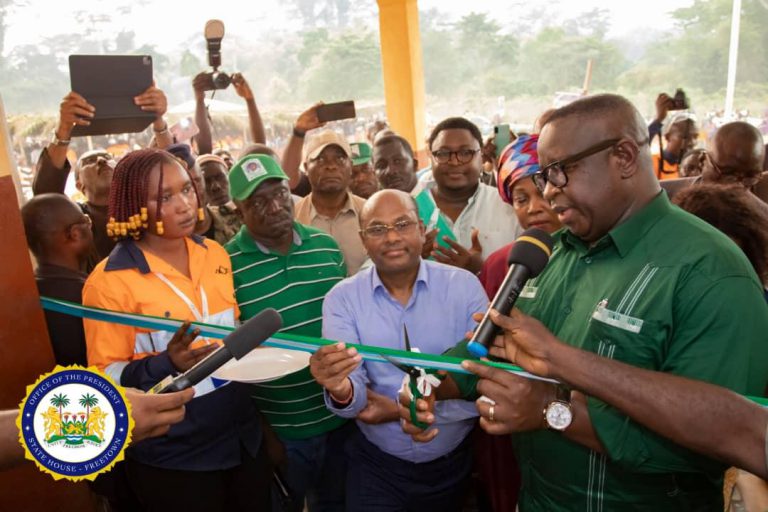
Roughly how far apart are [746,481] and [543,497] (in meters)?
0.80

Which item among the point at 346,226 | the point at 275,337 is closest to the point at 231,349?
the point at 275,337

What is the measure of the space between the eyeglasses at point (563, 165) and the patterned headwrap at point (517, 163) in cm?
110

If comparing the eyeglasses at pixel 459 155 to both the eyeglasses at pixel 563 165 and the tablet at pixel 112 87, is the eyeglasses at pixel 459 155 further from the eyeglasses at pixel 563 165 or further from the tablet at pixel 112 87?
the eyeglasses at pixel 563 165

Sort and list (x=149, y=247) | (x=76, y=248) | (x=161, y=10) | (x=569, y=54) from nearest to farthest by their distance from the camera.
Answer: (x=149, y=247), (x=76, y=248), (x=161, y=10), (x=569, y=54)

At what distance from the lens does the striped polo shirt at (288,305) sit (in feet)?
9.62

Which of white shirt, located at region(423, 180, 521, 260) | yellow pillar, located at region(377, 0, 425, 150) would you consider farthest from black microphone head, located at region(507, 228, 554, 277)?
yellow pillar, located at region(377, 0, 425, 150)

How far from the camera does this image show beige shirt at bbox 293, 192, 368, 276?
402 cm

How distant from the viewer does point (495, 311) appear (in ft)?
5.17

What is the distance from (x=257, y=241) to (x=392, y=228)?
0.79m

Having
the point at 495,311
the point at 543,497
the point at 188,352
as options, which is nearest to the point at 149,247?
the point at 188,352

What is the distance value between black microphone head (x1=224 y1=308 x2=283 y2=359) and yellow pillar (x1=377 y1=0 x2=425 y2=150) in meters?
10.7

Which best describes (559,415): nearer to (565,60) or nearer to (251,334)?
(251,334)

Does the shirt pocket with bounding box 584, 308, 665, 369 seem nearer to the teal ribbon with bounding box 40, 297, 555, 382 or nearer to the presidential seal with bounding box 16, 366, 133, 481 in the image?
the teal ribbon with bounding box 40, 297, 555, 382

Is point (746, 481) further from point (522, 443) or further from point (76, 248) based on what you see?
point (76, 248)
